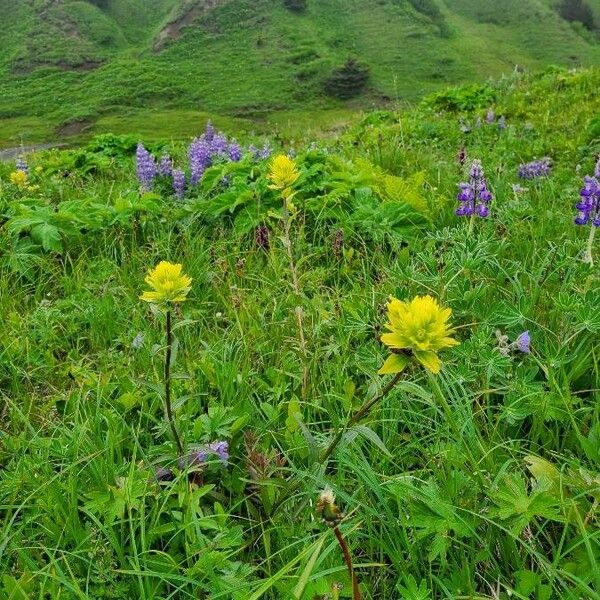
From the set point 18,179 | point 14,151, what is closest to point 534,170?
point 18,179

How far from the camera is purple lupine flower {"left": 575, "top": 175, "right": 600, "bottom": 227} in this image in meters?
2.64

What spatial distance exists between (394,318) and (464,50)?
383 ft

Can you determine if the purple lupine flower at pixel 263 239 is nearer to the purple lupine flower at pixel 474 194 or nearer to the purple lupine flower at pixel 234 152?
the purple lupine flower at pixel 474 194

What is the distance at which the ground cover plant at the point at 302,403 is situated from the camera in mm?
1415

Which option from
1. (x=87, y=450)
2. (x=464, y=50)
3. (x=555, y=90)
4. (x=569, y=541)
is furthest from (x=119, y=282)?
(x=464, y=50)

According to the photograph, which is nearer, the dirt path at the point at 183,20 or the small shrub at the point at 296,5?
the dirt path at the point at 183,20

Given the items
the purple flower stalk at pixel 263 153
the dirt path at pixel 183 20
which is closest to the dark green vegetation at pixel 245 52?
the dirt path at pixel 183 20

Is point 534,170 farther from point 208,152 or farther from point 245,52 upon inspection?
point 245,52

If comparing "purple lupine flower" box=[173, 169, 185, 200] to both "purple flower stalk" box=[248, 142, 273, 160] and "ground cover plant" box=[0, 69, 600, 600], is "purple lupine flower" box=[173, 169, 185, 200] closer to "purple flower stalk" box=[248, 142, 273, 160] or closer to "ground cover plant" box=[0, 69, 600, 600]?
"ground cover plant" box=[0, 69, 600, 600]

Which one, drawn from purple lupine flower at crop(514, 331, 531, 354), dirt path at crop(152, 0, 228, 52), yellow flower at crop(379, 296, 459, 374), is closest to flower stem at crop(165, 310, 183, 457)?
yellow flower at crop(379, 296, 459, 374)

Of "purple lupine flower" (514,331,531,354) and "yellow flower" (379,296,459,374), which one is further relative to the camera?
"purple lupine flower" (514,331,531,354)

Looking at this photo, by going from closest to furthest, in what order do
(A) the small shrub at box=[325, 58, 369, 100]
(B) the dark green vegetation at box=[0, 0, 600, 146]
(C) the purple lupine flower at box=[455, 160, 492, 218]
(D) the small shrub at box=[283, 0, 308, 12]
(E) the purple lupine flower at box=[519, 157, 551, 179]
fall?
(C) the purple lupine flower at box=[455, 160, 492, 218], (E) the purple lupine flower at box=[519, 157, 551, 179], (B) the dark green vegetation at box=[0, 0, 600, 146], (A) the small shrub at box=[325, 58, 369, 100], (D) the small shrub at box=[283, 0, 308, 12]

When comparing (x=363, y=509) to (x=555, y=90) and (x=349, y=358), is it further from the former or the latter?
(x=555, y=90)

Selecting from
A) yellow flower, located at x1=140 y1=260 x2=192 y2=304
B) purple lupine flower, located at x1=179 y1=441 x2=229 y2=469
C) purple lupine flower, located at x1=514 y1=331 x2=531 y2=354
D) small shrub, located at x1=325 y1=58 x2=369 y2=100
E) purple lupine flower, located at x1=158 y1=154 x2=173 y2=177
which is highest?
yellow flower, located at x1=140 y1=260 x2=192 y2=304
